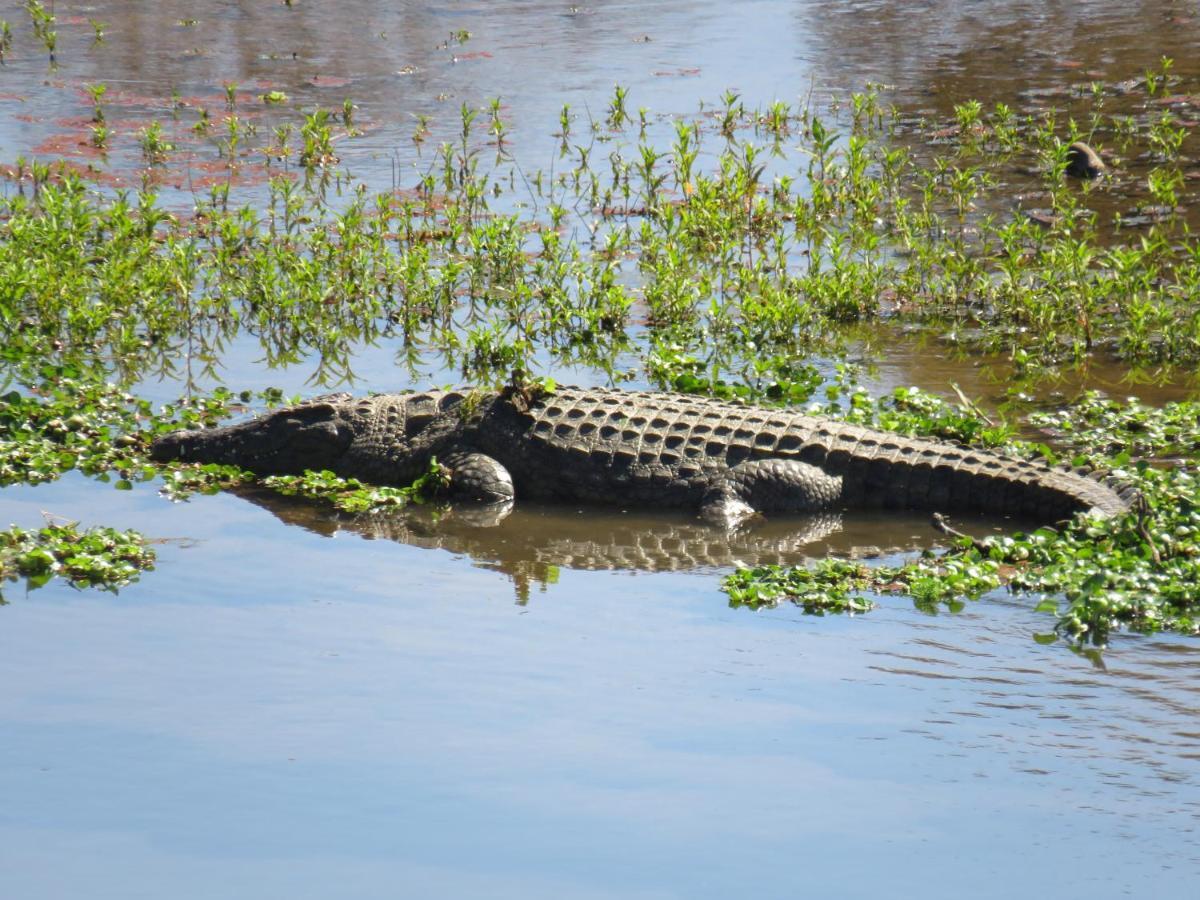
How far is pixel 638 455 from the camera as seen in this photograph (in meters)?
7.91

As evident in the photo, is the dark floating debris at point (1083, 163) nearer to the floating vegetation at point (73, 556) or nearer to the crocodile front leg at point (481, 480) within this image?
the crocodile front leg at point (481, 480)

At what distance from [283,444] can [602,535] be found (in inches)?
72.2

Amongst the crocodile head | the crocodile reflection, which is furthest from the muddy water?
the crocodile head

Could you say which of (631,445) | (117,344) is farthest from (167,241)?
(631,445)

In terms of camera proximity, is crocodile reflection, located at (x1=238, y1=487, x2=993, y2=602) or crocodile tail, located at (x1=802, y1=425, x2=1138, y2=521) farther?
crocodile tail, located at (x1=802, y1=425, x2=1138, y2=521)

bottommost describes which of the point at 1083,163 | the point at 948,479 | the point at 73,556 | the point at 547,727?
the point at 547,727

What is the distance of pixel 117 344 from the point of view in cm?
1034

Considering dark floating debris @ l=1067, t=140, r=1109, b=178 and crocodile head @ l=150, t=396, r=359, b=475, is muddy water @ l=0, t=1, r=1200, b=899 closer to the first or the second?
crocodile head @ l=150, t=396, r=359, b=475

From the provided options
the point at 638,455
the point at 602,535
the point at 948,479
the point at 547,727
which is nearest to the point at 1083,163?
the point at 948,479

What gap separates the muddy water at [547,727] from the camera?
4.48 meters

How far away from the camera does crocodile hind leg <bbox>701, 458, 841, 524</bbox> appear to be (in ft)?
25.4

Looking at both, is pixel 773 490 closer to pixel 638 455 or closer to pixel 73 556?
pixel 638 455

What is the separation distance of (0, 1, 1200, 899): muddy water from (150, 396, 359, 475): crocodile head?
1.64 ft

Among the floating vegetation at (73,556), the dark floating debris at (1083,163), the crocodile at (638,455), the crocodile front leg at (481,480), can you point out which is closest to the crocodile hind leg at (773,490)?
A: the crocodile at (638,455)
